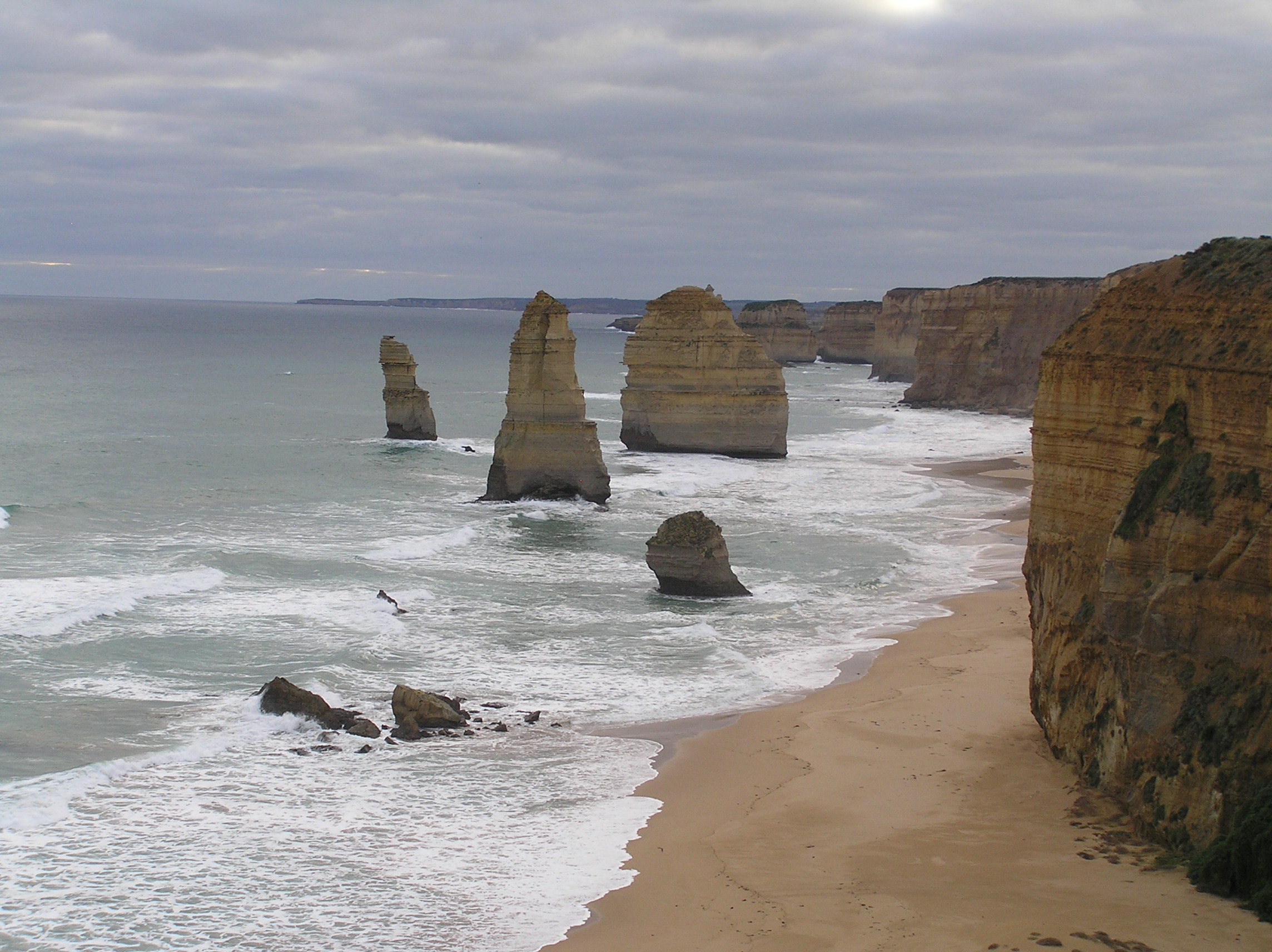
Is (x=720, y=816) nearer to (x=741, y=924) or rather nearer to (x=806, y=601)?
(x=741, y=924)

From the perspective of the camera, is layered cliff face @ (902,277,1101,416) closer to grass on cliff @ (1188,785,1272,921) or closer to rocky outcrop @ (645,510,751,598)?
rocky outcrop @ (645,510,751,598)

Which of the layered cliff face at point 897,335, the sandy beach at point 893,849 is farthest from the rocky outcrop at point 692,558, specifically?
the layered cliff face at point 897,335

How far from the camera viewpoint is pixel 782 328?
406ft

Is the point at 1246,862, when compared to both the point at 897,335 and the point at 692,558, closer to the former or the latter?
the point at 692,558

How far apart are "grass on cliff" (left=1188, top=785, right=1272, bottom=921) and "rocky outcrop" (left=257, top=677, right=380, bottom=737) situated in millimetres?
9585

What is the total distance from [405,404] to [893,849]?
40261 mm

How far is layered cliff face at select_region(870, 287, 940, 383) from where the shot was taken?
96.4 meters

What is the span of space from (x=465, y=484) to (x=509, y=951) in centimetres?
2949

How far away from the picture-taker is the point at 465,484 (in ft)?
128

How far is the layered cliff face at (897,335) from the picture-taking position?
96.4 m

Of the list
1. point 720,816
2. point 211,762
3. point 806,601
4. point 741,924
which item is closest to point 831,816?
point 720,816

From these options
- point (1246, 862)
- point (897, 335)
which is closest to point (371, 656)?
point (1246, 862)

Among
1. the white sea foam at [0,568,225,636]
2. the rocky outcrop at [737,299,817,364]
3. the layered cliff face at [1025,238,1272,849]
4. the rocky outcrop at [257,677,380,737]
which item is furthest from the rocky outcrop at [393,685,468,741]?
the rocky outcrop at [737,299,817,364]

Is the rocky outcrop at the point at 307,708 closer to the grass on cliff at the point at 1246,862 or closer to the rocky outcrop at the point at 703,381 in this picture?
the grass on cliff at the point at 1246,862
